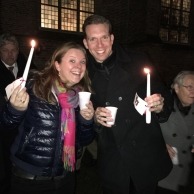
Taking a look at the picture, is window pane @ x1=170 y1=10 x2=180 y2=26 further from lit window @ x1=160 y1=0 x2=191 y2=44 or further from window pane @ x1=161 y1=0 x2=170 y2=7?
window pane @ x1=161 y1=0 x2=170 y2=7

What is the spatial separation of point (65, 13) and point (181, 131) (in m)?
12.4

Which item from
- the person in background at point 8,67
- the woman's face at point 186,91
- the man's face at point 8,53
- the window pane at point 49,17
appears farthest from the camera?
the window pane at point 49,17

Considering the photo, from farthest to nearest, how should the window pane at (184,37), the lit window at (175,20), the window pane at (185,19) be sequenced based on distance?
the window pane at (185,19)
the window pane at (184,37)
the lit window at (175,20)

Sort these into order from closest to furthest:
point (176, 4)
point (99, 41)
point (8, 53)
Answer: point (99, 41)
point (8, 53)
point (176, 4)

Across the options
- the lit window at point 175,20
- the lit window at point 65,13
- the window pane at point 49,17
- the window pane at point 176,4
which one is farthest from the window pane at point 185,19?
the window pane at point 49,17

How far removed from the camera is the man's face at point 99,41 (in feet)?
9.41

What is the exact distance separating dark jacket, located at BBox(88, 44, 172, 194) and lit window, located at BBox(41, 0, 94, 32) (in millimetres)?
11070

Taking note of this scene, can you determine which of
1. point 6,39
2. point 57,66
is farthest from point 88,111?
point 6,39

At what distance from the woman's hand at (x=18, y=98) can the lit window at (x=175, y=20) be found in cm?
1449

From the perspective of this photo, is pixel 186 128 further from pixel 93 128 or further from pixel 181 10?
pixel 181 10

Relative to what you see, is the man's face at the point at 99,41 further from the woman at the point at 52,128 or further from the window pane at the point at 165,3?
the window pane at the point at 165,3

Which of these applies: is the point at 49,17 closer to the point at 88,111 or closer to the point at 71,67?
the point at 71,67

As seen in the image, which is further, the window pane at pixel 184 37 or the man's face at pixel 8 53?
the window pane at pixel 184 37

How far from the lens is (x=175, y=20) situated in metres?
16.2
